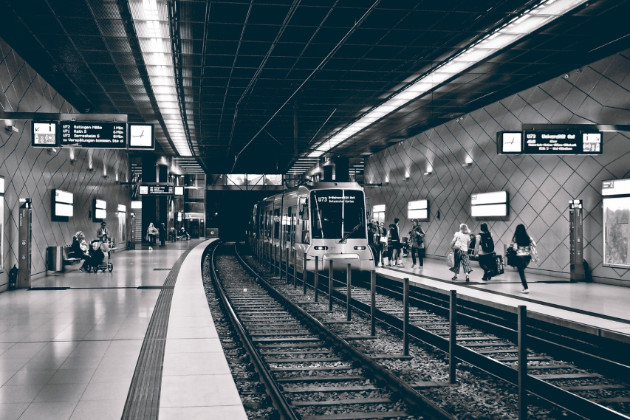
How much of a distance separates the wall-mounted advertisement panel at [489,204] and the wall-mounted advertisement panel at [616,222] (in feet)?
14.2

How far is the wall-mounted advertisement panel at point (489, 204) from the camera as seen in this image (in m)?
18.1

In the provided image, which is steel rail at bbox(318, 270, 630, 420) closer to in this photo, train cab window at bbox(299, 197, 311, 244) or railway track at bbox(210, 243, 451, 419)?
railway track at bbox(210, 243, 451, 419)

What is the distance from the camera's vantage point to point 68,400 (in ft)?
16.7

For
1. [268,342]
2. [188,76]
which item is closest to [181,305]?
[268,342]

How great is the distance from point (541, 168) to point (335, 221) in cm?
609

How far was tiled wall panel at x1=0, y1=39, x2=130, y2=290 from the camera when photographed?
13.0m

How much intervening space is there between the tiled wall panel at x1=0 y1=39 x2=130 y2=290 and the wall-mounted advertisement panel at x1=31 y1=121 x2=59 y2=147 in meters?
0.70

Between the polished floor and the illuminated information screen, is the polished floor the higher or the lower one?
the lower one

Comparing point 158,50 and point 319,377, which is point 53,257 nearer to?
point 158,50

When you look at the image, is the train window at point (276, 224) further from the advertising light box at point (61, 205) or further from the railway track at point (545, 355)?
the railway track at point (545, 355)

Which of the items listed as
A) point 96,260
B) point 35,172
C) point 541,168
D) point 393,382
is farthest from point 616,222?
point 96,260

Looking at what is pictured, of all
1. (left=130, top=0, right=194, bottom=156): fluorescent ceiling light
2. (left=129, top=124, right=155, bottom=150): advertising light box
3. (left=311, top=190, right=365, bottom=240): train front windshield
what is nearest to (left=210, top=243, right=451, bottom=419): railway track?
(left=311, top=190, right=365, bottom=240): train front windshield

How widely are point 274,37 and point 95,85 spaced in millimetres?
7214

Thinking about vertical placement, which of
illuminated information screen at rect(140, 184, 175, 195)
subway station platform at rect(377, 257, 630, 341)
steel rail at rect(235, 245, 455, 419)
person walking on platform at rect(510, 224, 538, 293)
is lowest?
steel rail at rect(235, 245, 455, 419)
